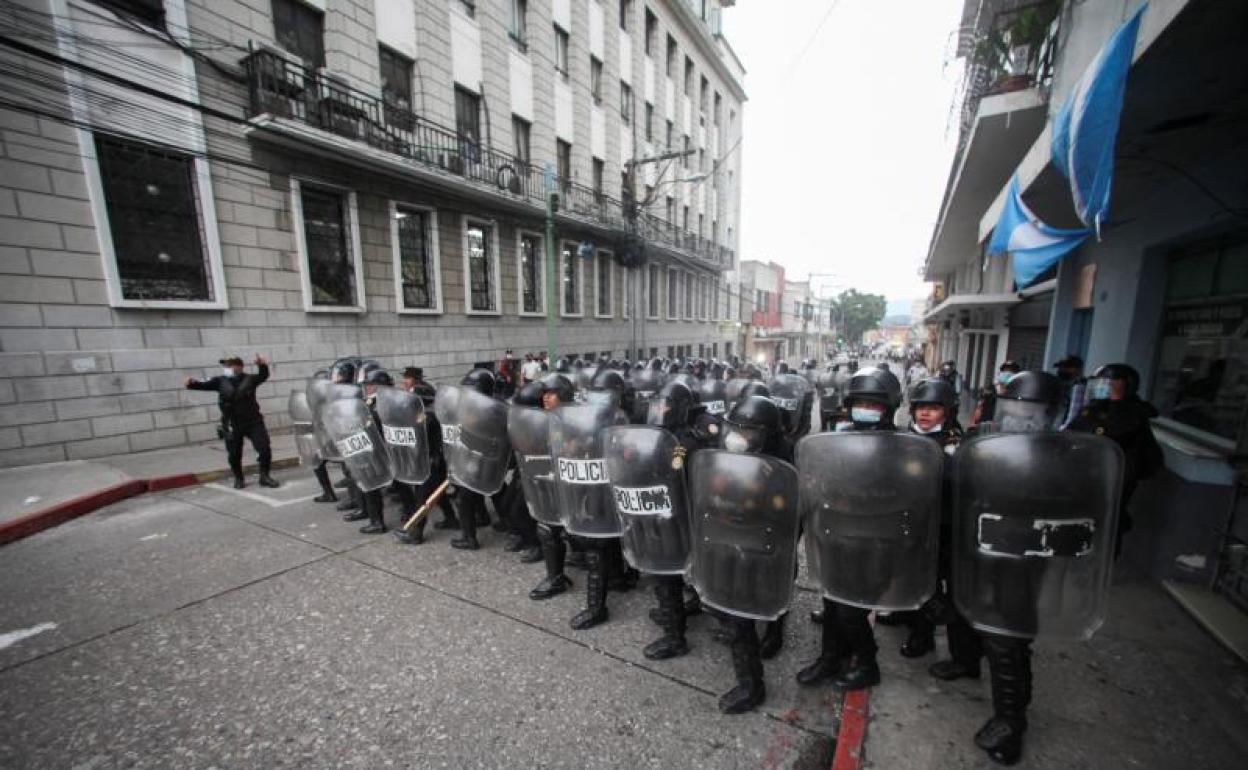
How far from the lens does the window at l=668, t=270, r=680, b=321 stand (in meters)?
Result: 24.8

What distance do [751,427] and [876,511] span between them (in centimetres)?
65

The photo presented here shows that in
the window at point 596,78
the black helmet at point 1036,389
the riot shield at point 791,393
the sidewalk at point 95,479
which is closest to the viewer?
the black helmet at point 1036,389

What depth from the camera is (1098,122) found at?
2.55 metres

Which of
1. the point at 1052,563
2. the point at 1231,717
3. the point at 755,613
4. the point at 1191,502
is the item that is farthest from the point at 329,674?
the point at 1191,502

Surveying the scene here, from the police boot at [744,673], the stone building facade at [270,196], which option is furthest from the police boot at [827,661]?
the stone building facade at [270,196]

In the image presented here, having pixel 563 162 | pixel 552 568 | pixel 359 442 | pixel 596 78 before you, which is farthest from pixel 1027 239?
pixel 596 78

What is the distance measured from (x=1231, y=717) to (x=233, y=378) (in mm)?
8759

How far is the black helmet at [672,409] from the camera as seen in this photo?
11.4 feet

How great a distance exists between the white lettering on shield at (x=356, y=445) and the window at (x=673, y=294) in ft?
69.4

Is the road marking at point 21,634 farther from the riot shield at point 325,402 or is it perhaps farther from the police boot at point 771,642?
the police boot at point 771,642

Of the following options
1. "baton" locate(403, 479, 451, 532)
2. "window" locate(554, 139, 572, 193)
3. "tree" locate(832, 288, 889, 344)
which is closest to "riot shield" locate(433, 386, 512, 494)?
"baton" locate(403, 479, 451, 532)

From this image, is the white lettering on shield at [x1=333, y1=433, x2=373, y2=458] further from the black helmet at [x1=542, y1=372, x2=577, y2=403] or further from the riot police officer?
the riot police officer

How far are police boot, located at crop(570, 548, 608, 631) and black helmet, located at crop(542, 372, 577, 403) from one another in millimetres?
1282

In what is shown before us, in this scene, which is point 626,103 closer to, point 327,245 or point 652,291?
point 652,291
